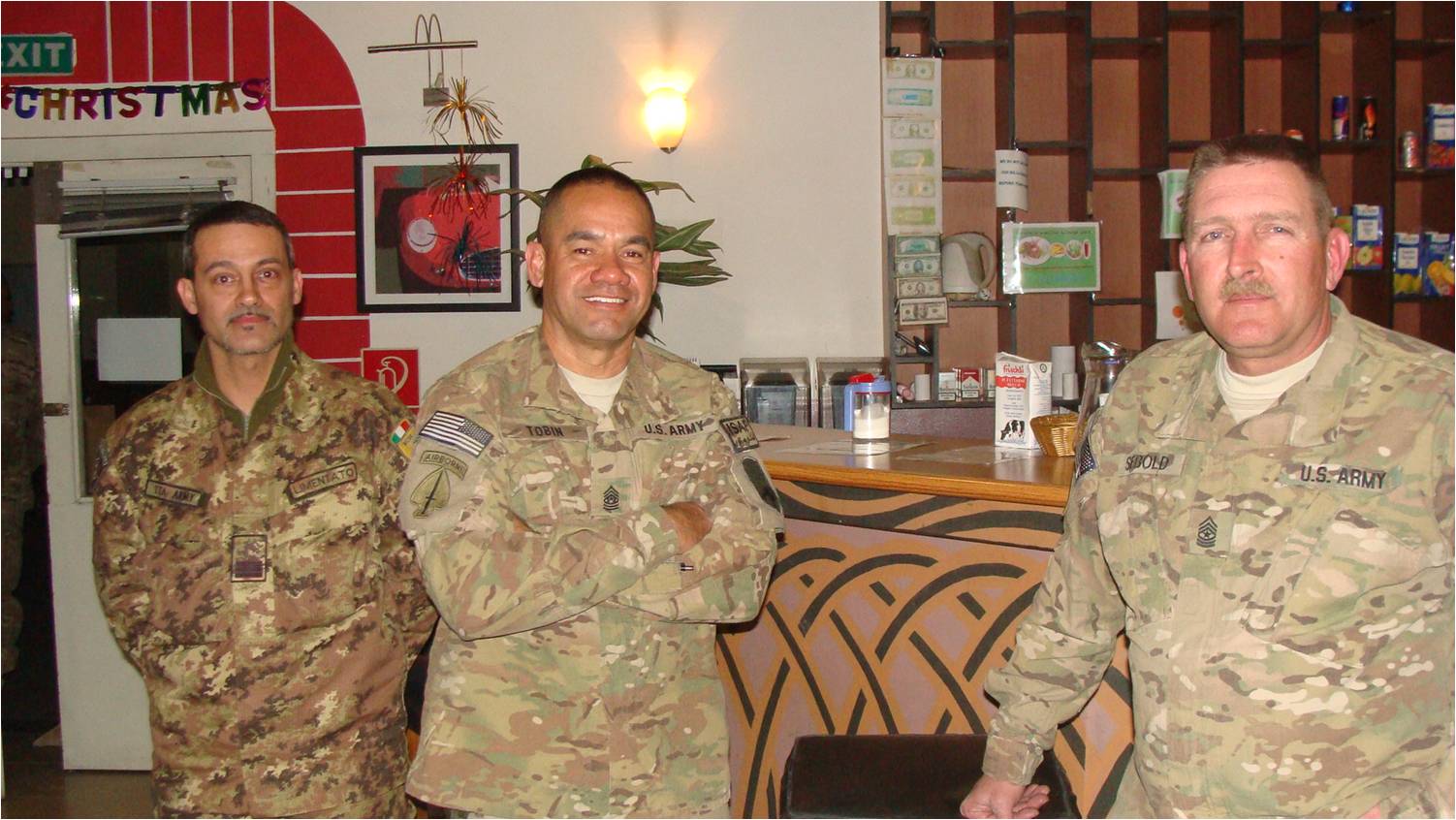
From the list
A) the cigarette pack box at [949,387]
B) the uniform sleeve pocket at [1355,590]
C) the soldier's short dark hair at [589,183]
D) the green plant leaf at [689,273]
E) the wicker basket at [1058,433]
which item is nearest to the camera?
the uniform sleeve pocket at [1355,590]

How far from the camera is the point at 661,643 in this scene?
6.15ft

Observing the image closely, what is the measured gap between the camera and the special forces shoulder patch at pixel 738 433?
6.64 ft

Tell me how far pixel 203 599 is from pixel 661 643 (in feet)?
3.00

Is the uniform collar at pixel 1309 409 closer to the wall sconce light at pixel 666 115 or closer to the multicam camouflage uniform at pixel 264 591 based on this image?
the multicam camouflage uniform at pixel 264 591

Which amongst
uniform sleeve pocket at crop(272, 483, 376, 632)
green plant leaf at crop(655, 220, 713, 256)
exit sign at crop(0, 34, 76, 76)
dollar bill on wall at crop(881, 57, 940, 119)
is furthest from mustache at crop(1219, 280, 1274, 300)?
exit sign at crop(0, 34, 76, 76)

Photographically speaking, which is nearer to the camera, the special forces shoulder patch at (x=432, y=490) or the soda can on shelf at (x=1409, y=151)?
the special forces shoulder patch at (x=432, y=490)

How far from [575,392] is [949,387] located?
312 cm

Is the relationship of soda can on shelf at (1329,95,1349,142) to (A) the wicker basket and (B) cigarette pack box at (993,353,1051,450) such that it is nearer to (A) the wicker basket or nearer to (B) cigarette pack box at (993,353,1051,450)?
(B) cigarette pack box at (993,353,1051,450)

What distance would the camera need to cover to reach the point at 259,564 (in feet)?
6.95

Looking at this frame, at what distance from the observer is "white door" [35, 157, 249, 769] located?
4406 mm

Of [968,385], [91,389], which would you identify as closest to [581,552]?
[968,385]

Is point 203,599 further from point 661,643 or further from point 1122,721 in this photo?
point 1122,721

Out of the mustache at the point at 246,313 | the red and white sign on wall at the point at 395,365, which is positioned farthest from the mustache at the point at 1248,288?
the red and white sign on wall at the point at 395,365

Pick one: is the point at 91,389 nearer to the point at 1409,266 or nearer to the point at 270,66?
the point at 270,66
